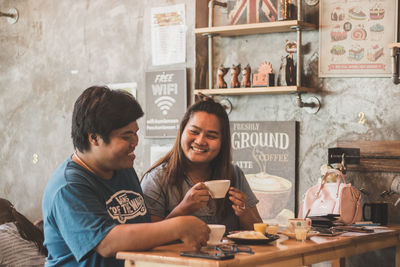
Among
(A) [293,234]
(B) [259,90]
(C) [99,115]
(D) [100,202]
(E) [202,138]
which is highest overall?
(B) [259,90]

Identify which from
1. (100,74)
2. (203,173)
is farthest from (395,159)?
(100,74)

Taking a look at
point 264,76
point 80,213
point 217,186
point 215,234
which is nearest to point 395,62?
point 264,76

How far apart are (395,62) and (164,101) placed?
1.80m

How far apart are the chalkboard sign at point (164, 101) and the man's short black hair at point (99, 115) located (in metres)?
2.28

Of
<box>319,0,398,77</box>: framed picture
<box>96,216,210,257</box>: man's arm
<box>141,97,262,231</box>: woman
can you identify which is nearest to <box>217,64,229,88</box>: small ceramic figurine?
<box>319,0,398,77</box>: framed picture

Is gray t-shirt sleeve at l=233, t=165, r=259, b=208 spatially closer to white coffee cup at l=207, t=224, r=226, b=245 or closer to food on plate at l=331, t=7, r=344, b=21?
white coffee cup at l=207, t=224, r=226, b=245

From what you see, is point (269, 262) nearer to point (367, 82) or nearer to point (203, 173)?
point (203, 173)

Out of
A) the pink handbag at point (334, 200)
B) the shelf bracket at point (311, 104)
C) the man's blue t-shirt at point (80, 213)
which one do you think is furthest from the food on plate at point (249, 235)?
the shelf bracket at point (311, 104)

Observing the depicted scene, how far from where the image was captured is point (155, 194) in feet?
9.58

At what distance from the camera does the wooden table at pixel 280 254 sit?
2.11 metres

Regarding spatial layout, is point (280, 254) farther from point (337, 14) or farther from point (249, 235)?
point (337, 14)

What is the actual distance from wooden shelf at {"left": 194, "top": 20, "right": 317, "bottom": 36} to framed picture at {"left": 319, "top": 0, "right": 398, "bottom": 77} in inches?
5.7

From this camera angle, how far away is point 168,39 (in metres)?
4.63

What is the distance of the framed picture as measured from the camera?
377 centimetres
